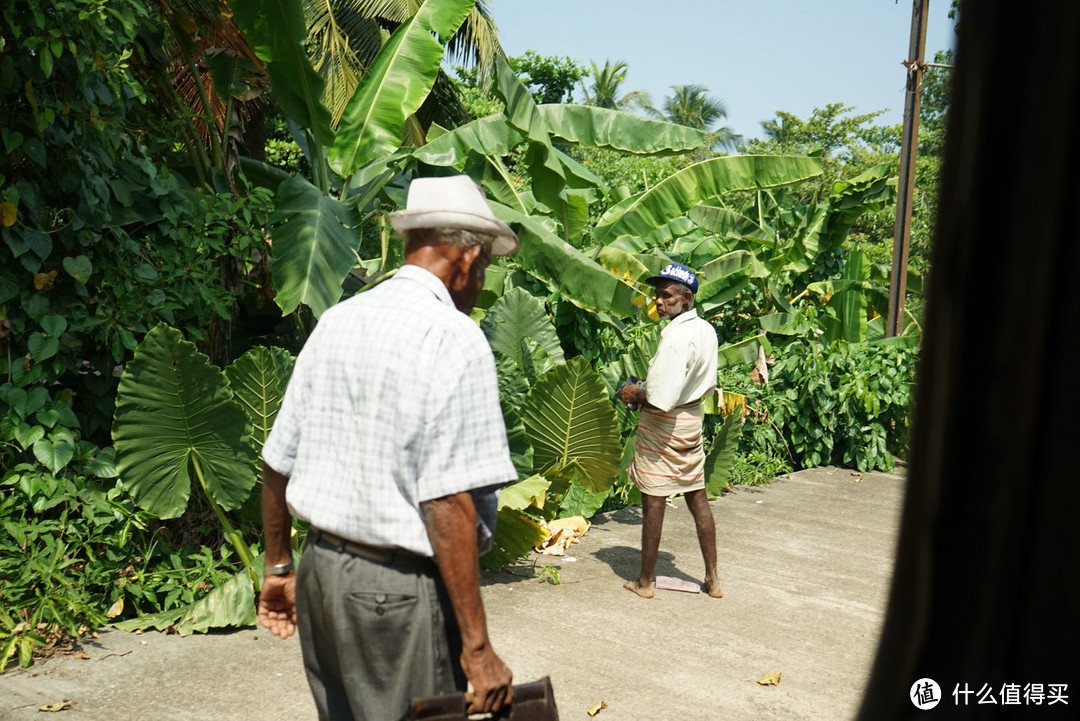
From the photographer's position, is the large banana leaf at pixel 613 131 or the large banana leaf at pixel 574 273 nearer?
the large banana leaf at pixel 574 273

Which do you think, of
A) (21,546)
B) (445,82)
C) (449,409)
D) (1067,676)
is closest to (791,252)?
(445,82)

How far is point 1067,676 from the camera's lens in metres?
0.65

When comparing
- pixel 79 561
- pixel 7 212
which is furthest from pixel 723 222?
pixel 79 561

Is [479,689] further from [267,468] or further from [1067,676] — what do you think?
[1067,676]

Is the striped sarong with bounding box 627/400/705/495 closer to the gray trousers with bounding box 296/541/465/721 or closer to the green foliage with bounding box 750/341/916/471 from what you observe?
the gray trousers with bounding box 296/541/465/721

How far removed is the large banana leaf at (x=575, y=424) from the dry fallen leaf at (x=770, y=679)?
7.94ft

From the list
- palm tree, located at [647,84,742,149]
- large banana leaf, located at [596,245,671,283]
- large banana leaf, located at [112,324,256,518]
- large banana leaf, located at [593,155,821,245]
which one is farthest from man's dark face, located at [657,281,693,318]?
palm tree, located at [647,84,742,149]

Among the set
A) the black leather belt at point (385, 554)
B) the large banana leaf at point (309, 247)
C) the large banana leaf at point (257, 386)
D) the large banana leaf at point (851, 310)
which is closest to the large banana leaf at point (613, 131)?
the large banana leaf at point (309, 247)

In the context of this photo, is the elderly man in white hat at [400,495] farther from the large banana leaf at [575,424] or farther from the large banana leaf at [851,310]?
the large banana leaf at [851,310]

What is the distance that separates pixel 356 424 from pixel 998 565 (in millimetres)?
1913

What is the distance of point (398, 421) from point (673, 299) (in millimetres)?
3720

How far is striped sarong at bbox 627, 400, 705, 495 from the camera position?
5.86 metres

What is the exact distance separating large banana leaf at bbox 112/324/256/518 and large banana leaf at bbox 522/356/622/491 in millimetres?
2202

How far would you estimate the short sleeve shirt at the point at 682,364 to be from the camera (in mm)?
5672
